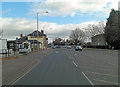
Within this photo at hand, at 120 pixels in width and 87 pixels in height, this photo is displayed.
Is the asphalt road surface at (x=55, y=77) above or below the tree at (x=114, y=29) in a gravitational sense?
below

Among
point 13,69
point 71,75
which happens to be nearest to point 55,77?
point 71,75

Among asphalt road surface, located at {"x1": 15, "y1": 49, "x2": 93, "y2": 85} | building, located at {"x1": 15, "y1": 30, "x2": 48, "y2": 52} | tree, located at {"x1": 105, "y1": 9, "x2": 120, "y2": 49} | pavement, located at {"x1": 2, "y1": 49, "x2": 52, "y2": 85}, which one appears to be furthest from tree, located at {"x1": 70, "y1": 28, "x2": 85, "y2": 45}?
asphalt road surface, located at {"x1": 15, "y1": 49, "x2": 93, "y2": 85}

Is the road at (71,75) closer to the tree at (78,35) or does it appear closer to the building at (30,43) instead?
the building at (30,43)

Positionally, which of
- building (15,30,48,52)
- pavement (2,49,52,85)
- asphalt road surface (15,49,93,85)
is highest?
building (15,30,48,52)

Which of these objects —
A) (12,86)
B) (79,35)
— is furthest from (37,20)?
(79,35)

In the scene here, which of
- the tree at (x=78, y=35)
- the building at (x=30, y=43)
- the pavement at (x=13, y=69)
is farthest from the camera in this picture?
the tree at (x=78, y=35)

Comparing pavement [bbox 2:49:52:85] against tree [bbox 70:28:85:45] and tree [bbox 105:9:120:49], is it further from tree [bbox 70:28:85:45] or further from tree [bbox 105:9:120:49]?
tree [bbox 70:28:85:45]

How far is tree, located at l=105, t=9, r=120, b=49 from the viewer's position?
50.8m

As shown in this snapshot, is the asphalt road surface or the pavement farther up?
the asphalt road surface

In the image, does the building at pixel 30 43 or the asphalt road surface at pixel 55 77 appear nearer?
the asphalt road surface at pixel 55 77

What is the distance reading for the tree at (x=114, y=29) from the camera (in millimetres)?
50812

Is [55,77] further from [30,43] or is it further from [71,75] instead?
[30,43]

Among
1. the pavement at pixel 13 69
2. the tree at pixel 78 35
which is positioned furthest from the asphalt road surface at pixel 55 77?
the tree at pixel 78 35

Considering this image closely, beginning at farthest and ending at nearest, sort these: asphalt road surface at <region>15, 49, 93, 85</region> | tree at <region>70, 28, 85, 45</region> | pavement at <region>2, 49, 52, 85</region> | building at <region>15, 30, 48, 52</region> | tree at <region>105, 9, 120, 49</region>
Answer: tree at <region>70, 28, 85, 45</region> → tree at <region>105, 9, 120, 49</region> → building at <region>15, 30, 48, 52</region> → pavement at <region>2, 49, 52, 85</region> → asphalt road surface at <region>15, 49, 93, 85</region>
